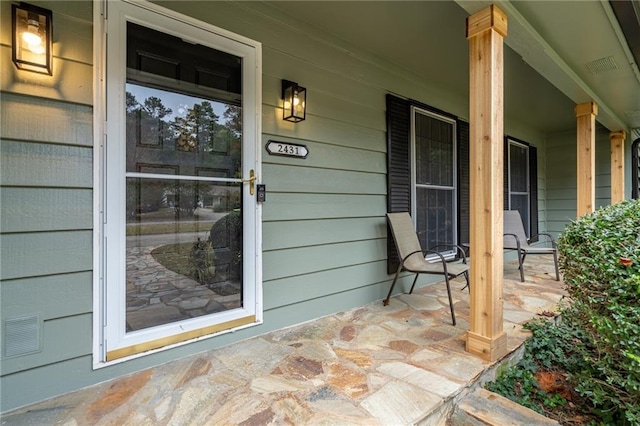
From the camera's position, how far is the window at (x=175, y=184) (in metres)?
1.74

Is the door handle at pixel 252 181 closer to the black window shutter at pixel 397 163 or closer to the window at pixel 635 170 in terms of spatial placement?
the black window shutter at pixel 397 163

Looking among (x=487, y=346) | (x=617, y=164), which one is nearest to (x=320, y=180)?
(x=487, y=346)

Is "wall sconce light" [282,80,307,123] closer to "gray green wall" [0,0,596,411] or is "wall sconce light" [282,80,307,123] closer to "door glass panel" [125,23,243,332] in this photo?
"gray green wall" [0,0,596,411]

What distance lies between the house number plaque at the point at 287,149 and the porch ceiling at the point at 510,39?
3.30 ft

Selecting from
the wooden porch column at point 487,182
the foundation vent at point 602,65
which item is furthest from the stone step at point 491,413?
the foundation vent at point 602,65

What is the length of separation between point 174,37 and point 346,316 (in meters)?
2.41

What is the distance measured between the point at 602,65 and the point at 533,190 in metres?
3.18

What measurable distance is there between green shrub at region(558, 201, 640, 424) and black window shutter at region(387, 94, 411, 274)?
1542 mm

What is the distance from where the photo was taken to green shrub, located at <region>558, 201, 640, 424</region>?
1.45 m

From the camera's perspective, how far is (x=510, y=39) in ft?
7.82

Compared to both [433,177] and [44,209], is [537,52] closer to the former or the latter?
[433,177]

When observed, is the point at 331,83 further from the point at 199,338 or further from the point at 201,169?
the point at 199,338

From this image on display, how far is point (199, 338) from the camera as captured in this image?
202cm

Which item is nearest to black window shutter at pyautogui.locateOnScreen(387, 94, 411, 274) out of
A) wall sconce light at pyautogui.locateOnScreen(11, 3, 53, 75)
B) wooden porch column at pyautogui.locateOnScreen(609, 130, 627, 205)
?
wall sconce light at pyautogui.locateOnScreen(11, 3, 53, 75)
